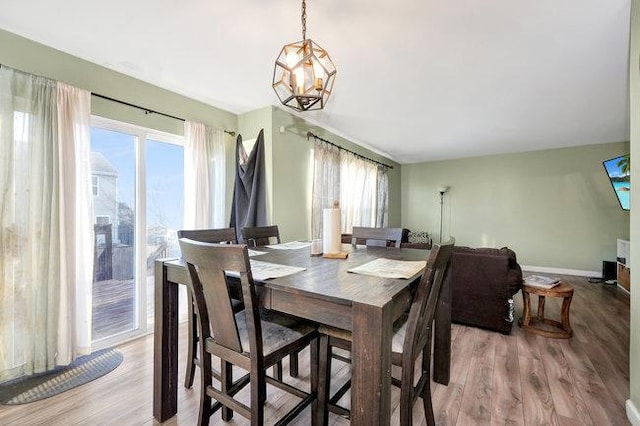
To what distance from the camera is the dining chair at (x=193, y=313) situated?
1.68 m

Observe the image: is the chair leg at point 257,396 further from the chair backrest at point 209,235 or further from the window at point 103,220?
the window at point 103,220

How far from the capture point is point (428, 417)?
1.42m

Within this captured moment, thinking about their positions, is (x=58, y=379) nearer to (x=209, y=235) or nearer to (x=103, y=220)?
(x=103, y=220)

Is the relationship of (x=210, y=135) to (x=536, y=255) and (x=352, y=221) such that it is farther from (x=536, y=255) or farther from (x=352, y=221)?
(x=536, y=255)

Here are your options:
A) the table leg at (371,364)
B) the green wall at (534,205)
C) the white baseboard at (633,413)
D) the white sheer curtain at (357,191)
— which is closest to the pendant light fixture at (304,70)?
the table leg at (371,364)

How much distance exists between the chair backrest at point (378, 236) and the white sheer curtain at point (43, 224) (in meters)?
2.14

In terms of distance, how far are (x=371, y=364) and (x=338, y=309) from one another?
7.8 inches

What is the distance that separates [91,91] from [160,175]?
0.85 m

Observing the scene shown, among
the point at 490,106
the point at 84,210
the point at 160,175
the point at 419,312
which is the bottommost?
the point at 419,312

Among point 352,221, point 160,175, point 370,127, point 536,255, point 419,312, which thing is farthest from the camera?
point 536,255

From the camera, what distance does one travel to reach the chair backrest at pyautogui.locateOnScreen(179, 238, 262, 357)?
102 centimetres

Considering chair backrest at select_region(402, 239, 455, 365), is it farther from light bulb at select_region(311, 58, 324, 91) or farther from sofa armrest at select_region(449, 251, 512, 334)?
sofa armrest at select_region(449, 251, 512, 334)

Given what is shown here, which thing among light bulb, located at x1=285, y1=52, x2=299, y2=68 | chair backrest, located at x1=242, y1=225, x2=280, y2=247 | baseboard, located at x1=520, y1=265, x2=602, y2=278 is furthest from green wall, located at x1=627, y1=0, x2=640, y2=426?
baseboard, located at x1=520, y1=265, x2=602, y2=278

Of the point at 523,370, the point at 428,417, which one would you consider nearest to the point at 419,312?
the point at 428,417
